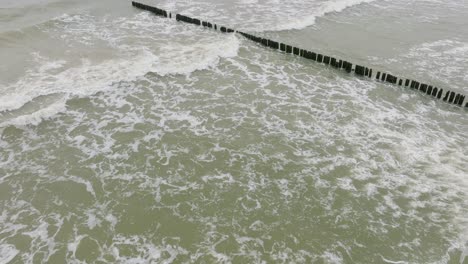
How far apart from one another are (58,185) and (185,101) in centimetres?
483

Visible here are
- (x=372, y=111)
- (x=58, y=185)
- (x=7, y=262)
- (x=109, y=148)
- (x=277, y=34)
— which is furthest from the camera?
(x=277, y=34)

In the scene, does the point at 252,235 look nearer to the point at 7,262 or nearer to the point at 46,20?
the point at 7,262

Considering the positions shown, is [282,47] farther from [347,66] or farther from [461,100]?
[461,100]

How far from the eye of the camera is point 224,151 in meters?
9.15

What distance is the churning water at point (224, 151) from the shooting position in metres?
6.79

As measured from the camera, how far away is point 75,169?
8438 millimetres

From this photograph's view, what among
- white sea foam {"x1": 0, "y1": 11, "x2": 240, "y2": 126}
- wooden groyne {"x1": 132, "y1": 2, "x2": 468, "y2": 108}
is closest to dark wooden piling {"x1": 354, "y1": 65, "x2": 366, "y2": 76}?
wooden groyne {"x1": 132, "y1": 2, "x2": 468, "y2": 108}

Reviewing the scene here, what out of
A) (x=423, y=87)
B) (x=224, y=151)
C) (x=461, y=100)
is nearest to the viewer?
(x=224, y=151)

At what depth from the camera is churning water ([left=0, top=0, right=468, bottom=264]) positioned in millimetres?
6789

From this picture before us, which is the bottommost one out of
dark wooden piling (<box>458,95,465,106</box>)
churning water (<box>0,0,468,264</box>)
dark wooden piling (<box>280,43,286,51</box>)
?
churning water (<box>0,0,468,264</box>)

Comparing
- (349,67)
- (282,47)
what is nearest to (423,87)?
(349,67)

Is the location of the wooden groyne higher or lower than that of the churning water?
higher

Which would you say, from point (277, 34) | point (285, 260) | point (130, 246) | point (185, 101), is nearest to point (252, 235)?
point (285, 260)

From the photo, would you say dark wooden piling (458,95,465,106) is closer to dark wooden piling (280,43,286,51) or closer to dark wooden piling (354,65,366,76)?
dark wooden piling (354,65,366,76)
